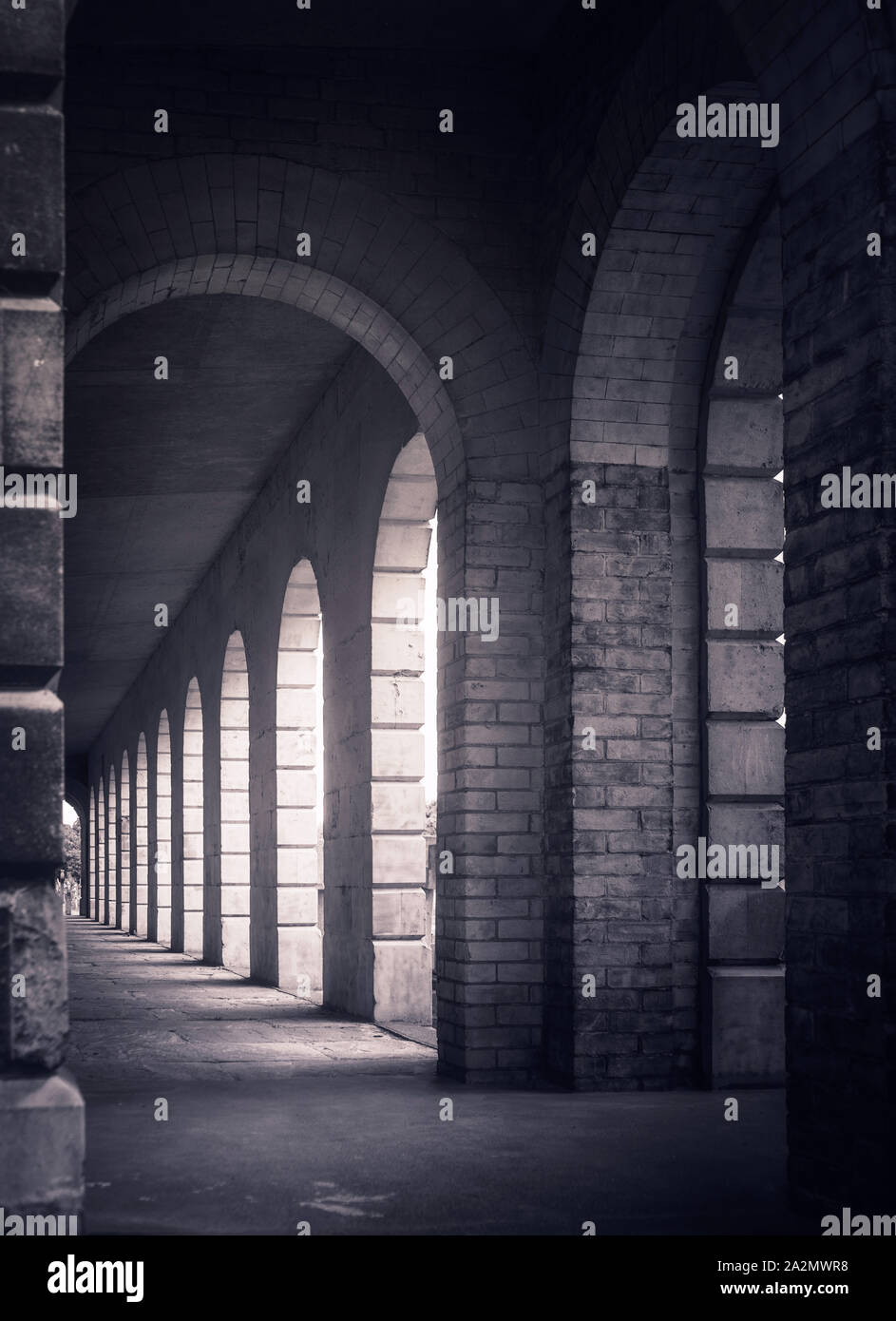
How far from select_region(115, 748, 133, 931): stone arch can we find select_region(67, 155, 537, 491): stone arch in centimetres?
2142

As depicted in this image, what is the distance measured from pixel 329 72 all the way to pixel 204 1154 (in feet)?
17.5

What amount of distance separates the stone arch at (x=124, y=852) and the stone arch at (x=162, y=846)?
14.2 ft

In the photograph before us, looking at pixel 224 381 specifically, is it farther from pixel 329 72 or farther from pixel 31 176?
pixel 31 176

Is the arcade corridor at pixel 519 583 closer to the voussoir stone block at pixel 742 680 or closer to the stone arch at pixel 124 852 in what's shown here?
the voussoir stone block at pixel 742 680

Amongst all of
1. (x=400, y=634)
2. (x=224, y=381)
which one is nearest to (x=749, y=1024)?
(x=400, y=634)

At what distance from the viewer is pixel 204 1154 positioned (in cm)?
583

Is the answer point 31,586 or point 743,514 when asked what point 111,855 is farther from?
point 31,586

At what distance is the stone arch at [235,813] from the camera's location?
17.4 meters

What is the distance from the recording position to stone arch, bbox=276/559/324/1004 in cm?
1423

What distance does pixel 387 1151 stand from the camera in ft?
19.4

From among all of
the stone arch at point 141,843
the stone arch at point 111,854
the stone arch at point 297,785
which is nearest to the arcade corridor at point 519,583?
the stone arch at point 297,785

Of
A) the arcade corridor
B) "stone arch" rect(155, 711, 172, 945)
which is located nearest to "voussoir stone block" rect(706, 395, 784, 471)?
Result: the arcade corridor

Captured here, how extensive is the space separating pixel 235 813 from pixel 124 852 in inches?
573

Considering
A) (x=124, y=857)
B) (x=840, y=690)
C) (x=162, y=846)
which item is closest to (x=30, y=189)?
(x=840, y=690)
